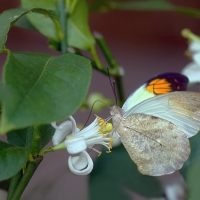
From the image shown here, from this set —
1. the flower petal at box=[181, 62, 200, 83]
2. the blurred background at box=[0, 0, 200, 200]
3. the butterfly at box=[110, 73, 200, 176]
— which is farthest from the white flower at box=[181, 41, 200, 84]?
the blurred background at box=[0, 0, 200, 200]

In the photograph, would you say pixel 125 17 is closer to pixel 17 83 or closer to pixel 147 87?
pixel 147 87

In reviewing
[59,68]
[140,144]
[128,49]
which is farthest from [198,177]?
[128,49]

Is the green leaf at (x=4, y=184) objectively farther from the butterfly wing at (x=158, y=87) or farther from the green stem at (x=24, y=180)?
the butterfly wing at (x=158, y=87)

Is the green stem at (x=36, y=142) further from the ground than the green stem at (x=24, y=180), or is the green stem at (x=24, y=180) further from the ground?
the green stem at (x=36, y=142)

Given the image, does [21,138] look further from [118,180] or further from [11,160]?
[118,180]

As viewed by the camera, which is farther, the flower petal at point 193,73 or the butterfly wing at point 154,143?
the flower petal at point 193,73

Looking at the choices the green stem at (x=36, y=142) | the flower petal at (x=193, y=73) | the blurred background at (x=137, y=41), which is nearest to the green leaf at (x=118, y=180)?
the flower petal at (x=193, y=73)
